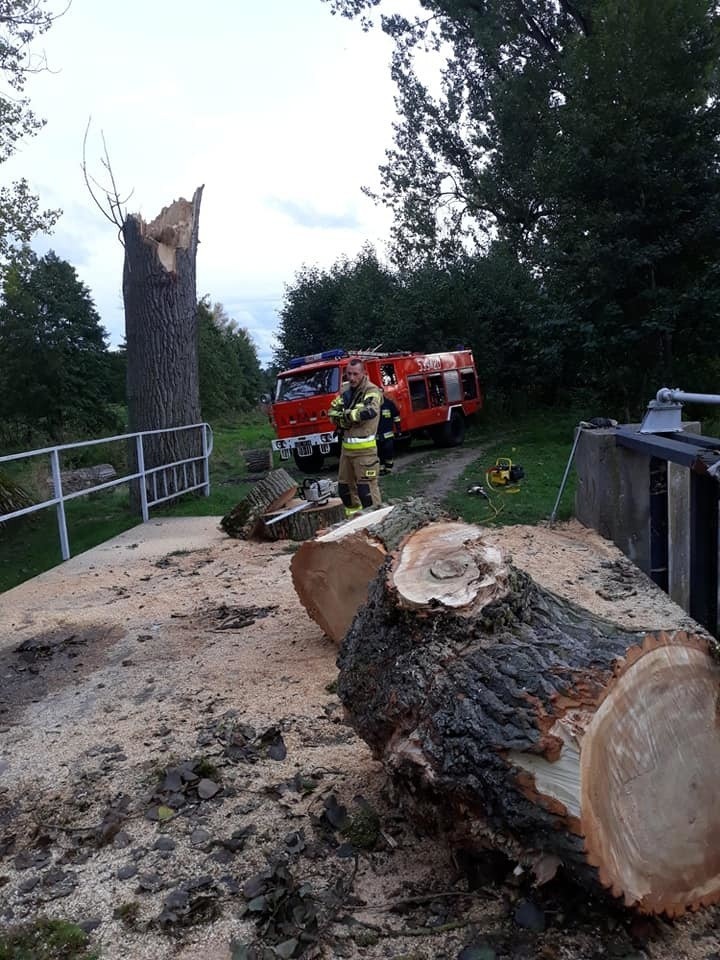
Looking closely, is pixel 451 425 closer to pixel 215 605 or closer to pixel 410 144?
pixel 215 605

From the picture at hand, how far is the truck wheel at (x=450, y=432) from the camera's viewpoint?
16.6 m

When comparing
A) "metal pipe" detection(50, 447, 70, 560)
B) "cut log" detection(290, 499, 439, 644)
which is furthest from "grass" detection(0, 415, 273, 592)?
"cut log" detection(290, 499, 439, 644)

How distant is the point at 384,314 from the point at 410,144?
848 cm

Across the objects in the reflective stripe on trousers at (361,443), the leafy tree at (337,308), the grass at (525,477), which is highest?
the leafy tree at (337,308)

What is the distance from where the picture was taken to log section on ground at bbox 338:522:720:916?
2.12 meters

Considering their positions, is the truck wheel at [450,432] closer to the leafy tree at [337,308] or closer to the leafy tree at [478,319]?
the leafy tree at [478,319]

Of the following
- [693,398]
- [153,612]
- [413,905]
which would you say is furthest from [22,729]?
[693,398]

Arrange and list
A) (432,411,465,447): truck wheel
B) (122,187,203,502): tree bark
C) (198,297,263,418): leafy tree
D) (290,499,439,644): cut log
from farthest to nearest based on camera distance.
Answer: (198,297,263,418): leafy tree
(432,411,465,447): truck wheel
(122,187,203,502): tree bark
(290,499,439,644): cut log

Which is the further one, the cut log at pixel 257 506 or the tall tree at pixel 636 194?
the tall tree at pixel 636 194

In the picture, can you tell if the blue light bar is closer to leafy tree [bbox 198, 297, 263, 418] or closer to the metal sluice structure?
the metal sluice structure

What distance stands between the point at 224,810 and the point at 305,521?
522 centimetres

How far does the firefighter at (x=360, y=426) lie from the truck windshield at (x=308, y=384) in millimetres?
5950

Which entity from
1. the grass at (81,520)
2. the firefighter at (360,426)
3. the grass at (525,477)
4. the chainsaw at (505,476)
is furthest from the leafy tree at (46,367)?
the firefighter at (360,426)

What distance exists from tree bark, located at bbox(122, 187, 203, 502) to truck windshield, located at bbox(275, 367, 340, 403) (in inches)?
113
